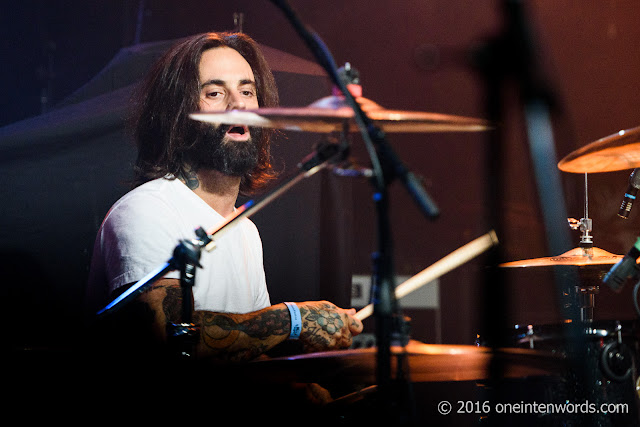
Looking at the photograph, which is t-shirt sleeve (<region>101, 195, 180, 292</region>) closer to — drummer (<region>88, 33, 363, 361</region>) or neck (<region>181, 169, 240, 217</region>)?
drummer (<region>88, 33, 363, 361</region>)

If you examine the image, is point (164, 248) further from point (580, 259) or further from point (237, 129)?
point (580, 259)

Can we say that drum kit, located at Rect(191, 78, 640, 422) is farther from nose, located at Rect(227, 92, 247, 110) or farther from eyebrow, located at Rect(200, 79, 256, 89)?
eyebrow, located at Rect(200, 79, 256, 89)

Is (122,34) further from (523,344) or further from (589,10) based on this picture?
(589,10)

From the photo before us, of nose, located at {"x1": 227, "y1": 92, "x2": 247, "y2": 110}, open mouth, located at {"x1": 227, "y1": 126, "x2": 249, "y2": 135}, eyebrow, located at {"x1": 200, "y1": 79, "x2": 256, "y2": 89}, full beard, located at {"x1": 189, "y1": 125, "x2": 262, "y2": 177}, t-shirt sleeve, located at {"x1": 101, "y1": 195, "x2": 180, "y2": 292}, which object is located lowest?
t-shirt sleeve, located at {"x1": 101, "y1": 195, "x2": 180, "y2": 292}

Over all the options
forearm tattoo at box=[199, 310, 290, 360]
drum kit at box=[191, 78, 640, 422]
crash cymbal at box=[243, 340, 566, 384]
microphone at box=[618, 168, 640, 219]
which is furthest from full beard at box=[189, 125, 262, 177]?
microphone at box=[618, 168, 640, 219]

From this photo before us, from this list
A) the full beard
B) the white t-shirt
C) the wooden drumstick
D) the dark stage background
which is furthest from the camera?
the dark stage background

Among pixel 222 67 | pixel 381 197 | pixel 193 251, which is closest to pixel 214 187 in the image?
pixel 222 67

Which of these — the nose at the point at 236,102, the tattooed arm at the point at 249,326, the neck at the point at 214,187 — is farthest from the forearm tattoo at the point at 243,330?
the nose at the point at 236,102

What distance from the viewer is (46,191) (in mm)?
2580

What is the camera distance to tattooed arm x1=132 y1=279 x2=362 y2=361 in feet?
5.78

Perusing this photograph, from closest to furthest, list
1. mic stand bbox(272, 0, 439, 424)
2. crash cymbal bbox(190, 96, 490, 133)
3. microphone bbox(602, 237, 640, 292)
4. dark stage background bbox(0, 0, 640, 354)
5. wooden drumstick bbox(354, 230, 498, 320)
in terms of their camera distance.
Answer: mic stand bbox(272, 0, 439, 424), crash cymbal bbox(190, 96, 490, 133), microphone bbox(602, 237, 640, 292), wooden drumstick bbox(354, 230, 498, 320), dark stage background bbox(0, 0, 640, 354)

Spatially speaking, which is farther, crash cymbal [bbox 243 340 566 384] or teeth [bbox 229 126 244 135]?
teeth [bbox 229 126 244 135]

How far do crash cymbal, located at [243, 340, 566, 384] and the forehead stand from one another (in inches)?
49.7

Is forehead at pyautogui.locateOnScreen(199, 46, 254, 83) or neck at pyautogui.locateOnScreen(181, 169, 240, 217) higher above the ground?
forehead at pyautogui.locateOnScreen(199, 46, 254, 83)
